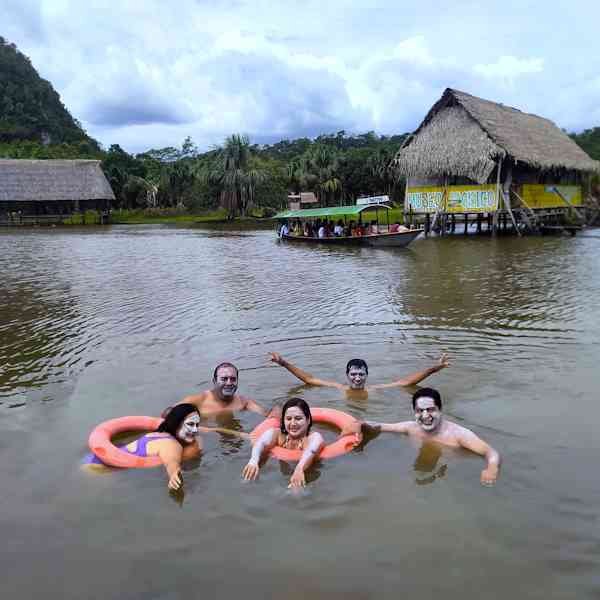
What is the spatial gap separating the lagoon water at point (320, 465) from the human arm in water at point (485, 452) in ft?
0.30

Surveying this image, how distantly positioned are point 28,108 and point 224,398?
232ft

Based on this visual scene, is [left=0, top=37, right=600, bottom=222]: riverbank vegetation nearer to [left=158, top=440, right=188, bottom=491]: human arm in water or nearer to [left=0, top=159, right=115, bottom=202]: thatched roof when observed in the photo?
[left=0, top=159, right=115, bottom=202]: thatched roof

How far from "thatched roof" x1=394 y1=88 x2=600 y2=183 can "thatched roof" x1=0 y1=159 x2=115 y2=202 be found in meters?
26.7

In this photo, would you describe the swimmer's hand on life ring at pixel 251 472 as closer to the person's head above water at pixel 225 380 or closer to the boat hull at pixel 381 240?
the person's head above water at pixel 225 380

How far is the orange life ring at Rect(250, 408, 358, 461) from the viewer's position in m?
4.94

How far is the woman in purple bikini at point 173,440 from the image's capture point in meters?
4.77

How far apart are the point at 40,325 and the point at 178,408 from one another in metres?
5.74

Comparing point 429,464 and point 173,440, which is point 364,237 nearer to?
point 429,464

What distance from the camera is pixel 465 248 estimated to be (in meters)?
20.9

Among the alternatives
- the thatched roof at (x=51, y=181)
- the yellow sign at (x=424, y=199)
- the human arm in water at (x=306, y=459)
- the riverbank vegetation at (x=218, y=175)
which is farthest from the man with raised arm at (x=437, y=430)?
the thatched roof at (x=51, y=181)

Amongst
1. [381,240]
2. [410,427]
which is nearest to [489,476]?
[410,427]

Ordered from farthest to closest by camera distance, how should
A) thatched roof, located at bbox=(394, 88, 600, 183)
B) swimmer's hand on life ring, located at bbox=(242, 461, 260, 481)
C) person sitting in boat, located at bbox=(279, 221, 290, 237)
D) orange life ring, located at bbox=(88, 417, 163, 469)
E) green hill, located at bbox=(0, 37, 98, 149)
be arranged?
1. green hill, located at bbox=(0, 37, 98, 149)
2. person sitting in boat, located at bbox=(279, 221, 290, 237)
3. thatched roof, located at bbox=(394, 88, 600, 183)
4. orange life ring, located at bbox=(88, 417, 163, 469)
5. swimmer's hand on life ring, located at bbox=(242, 461, 260, 481)

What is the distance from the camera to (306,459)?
475 centimetres

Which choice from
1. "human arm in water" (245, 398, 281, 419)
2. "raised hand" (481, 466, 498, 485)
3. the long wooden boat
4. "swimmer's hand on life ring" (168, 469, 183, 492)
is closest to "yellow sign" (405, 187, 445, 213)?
the long wooden boat
